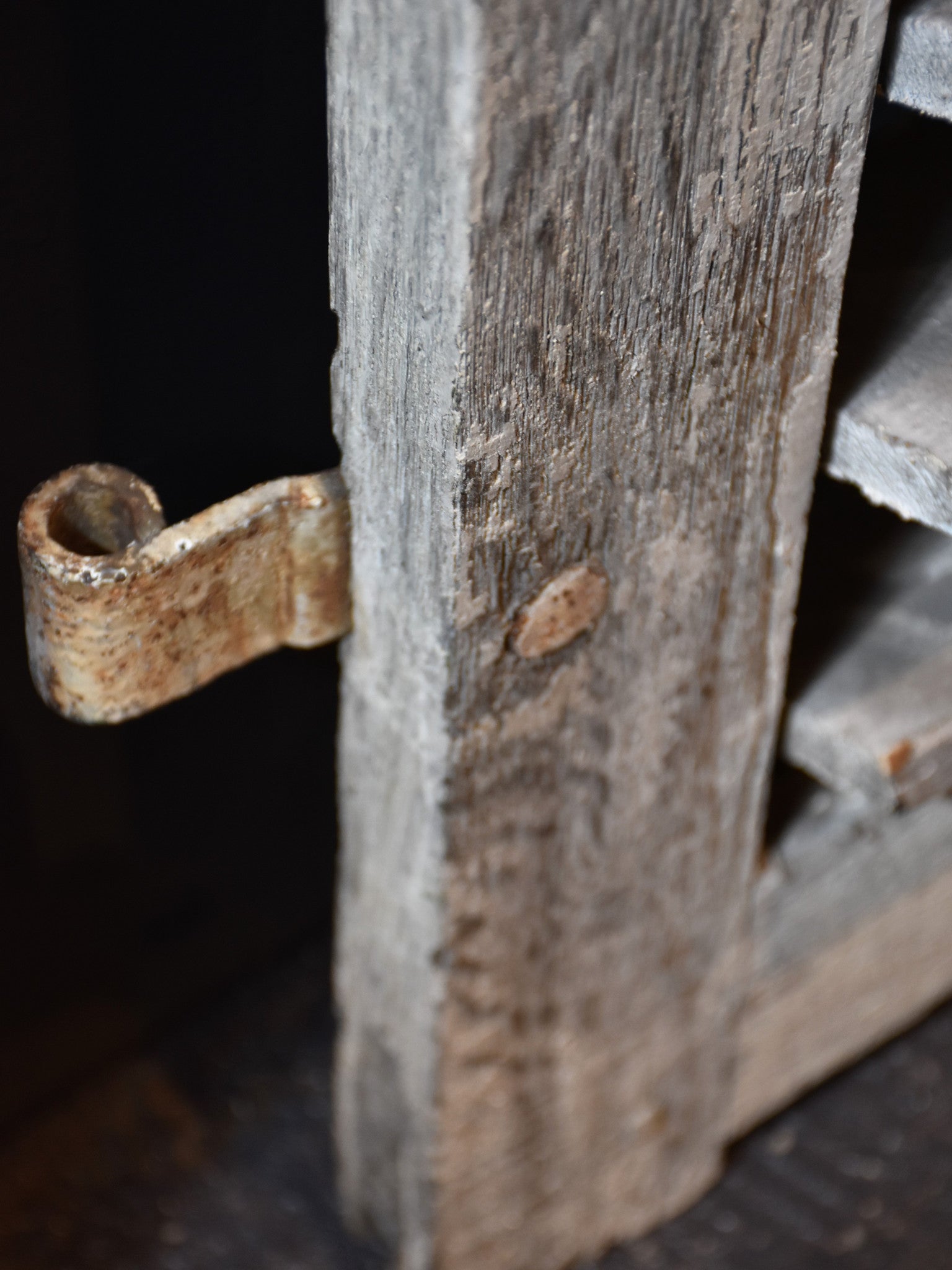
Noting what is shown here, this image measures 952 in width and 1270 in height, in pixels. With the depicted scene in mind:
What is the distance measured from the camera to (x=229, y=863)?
3.94 feet

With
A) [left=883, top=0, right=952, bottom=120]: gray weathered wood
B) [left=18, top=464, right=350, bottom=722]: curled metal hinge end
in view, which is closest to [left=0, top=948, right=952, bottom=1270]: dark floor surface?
[left=18, top=464, right=350, bottom=722]: curled metal hinge end

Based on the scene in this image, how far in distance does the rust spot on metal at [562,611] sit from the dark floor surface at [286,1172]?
619 millimetres

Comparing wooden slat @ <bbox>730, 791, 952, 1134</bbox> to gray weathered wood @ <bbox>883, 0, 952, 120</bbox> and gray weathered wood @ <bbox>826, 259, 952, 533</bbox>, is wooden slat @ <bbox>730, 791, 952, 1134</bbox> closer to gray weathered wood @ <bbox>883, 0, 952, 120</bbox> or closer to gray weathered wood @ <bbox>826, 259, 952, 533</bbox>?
gray weathered wood @ <bbox>826, 259, 952, 533</bbox>

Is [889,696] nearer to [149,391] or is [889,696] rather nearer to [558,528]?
[558,528]

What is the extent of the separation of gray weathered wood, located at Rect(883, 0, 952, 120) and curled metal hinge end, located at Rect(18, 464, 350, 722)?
0.32 meters

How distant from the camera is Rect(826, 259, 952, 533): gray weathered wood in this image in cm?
67

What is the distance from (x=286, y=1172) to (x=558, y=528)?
2.34 feet

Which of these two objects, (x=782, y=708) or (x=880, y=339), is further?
(x=782, y=708)

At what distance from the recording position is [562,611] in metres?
0.71

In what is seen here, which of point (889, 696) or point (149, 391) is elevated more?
point (149, 391)

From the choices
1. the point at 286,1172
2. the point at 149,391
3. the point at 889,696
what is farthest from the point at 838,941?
the point at 149,391

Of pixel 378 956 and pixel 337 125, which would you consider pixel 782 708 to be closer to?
pixel 378 956

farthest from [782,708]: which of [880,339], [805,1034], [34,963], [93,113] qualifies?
[34,963]

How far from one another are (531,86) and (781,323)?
0.66 feet
